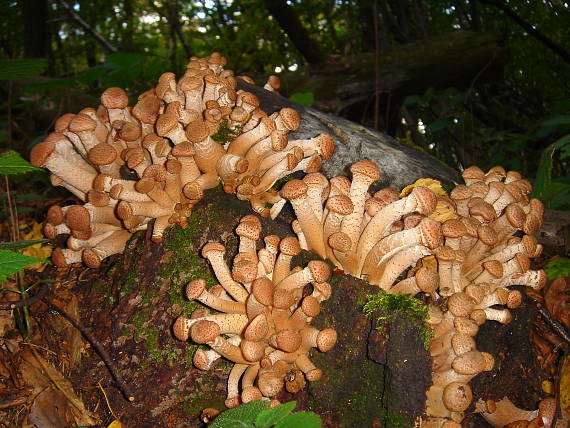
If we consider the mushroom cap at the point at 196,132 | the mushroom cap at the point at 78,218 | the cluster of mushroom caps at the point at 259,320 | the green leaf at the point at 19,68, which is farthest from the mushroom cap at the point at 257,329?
the green leaf at the point at 19,68

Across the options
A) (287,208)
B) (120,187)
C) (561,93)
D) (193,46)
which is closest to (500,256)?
(287,208)

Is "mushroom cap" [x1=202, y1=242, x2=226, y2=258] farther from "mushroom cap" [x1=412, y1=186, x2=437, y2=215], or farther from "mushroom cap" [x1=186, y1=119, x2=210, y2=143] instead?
"mushroom cap" [x1=412, y1=186, x2=437, y2=215]

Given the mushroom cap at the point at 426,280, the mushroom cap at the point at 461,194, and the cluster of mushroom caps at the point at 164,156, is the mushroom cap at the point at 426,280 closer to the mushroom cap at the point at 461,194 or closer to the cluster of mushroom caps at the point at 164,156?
the mushroom cap at the point at 461,194

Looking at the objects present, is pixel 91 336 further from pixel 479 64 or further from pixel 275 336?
pixel 479 64

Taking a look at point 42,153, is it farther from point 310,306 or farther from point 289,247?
point 310,306

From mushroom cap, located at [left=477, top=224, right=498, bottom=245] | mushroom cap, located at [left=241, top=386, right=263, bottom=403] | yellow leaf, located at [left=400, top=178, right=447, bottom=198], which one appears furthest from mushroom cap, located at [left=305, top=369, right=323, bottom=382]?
yellow leaf, located at [left=400, top=178, right=447, bottom=198]

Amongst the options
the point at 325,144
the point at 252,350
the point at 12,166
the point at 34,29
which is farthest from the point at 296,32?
the point at 252,350

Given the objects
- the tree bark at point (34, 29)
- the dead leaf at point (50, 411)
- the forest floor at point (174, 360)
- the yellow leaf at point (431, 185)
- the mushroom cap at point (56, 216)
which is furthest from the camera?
the tree bark at point (34, 29)
